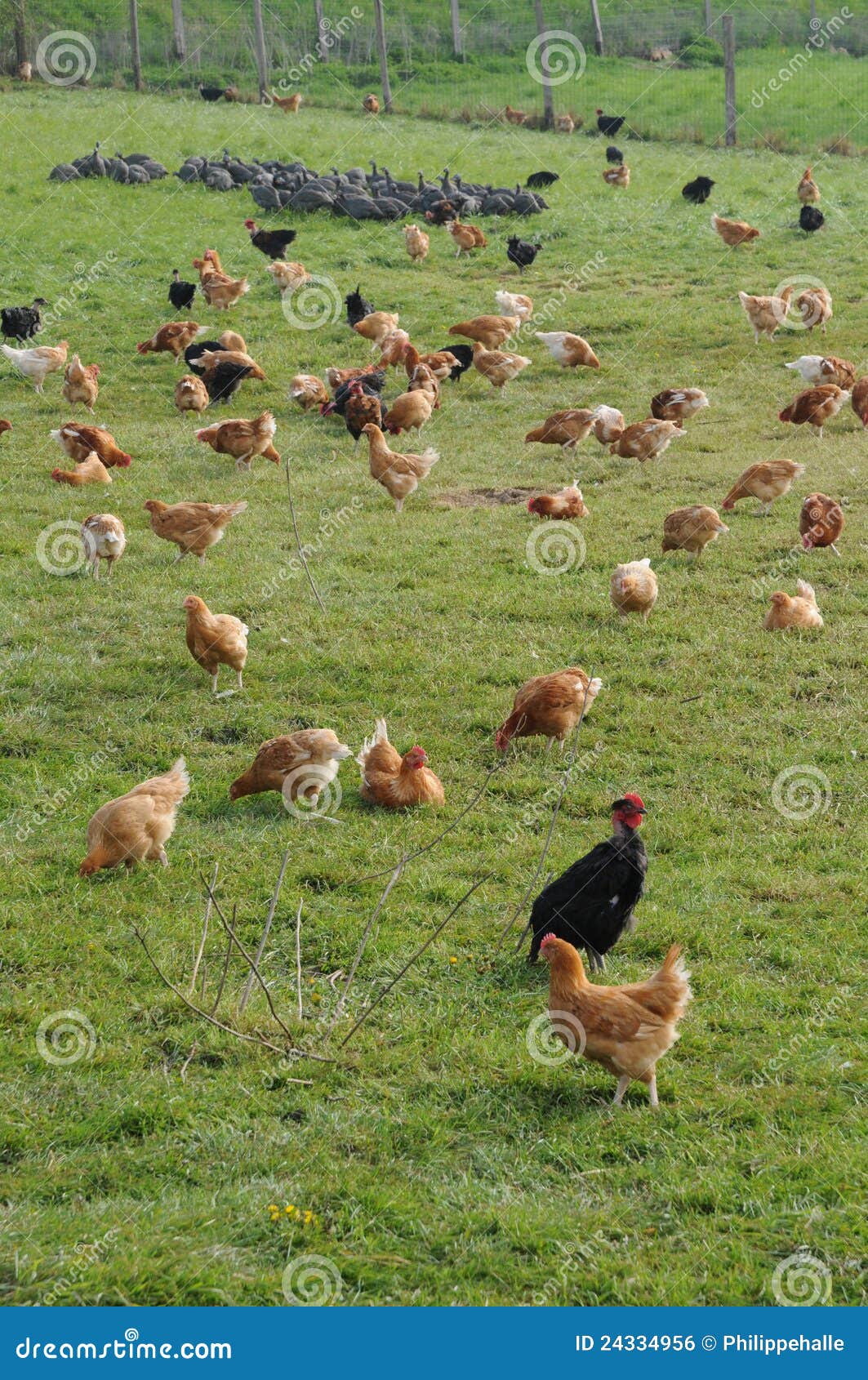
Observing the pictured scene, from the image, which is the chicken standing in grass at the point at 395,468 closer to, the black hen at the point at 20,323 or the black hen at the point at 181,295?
the black hen at the point at 20,323

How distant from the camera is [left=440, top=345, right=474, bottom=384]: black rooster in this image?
1820 cm

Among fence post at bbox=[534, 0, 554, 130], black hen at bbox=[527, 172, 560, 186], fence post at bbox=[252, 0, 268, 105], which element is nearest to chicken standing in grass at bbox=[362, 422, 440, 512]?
black hen at bbox=[527, 172, 560, 186]

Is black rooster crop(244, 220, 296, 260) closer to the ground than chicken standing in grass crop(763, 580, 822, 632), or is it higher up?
higher up

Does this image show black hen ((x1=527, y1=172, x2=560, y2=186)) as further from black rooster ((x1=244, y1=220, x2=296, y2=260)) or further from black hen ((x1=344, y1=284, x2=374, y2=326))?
black hen ((x1=344, y1=284, x2=374, y2=326))

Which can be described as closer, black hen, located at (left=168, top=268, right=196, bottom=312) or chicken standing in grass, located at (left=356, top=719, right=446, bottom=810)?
chicken standing in grass, located at (left=356, top=719, right=446, bottom=810)

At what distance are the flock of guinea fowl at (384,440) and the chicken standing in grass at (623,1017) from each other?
2589mm

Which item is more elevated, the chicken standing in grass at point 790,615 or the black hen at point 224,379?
the black hen at point 224,379

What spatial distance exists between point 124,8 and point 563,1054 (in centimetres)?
4582

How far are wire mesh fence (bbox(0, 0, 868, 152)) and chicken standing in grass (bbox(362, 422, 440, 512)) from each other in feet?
77.9

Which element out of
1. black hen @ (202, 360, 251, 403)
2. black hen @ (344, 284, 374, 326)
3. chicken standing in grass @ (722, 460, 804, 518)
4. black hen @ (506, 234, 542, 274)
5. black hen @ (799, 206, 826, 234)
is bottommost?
black hen @ (202, 360, 251, 403)

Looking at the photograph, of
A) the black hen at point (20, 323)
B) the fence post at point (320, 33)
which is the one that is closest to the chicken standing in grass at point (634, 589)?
the black hen at point (20, 323)

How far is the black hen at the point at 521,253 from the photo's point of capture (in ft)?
74.8

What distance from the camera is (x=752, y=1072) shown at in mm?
5434

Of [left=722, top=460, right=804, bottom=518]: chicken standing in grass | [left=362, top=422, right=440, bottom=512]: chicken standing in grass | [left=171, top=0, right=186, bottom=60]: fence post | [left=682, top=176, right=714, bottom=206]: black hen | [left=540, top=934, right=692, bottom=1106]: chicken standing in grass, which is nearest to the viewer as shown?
[left=540, top=934, right=692, bottom=1106]: chicken standing in grass
